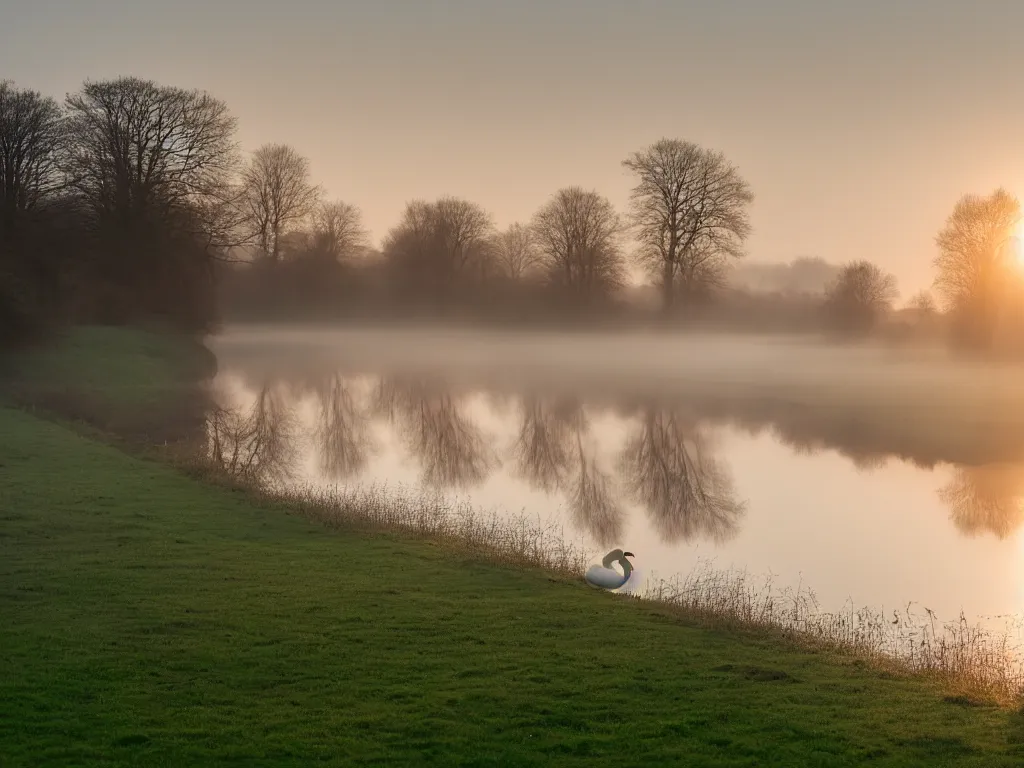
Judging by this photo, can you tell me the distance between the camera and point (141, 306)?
54094mm

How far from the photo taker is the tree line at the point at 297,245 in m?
52.7

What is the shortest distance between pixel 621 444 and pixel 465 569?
1841cm

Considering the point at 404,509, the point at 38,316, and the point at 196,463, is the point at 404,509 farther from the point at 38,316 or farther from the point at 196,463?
the point at 38,316

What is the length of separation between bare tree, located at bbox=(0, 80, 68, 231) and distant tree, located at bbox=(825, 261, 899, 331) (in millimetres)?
60461

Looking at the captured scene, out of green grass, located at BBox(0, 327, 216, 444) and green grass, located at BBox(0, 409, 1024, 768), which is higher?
green grass, located at BBox(0, 327, 216, 444)

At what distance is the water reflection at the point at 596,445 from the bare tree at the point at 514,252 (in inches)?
2000

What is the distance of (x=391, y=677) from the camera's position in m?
9.10

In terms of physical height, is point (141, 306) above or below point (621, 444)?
above

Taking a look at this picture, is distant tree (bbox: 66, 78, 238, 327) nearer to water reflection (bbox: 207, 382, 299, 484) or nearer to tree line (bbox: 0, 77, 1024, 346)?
tree line (bbox: 0, 77, 1024, 346)

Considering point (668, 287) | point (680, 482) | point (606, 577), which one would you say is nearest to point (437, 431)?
point (680, 482)

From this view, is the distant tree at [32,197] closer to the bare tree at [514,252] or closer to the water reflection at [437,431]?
the water reflection at [437,431]

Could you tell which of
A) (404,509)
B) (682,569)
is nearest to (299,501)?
(404,509)

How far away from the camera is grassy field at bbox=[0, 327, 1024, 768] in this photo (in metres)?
7.64

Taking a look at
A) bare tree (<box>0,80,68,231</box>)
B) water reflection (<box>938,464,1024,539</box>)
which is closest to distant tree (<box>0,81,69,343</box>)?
bare tree (<box>0,80,68,231</box>)
